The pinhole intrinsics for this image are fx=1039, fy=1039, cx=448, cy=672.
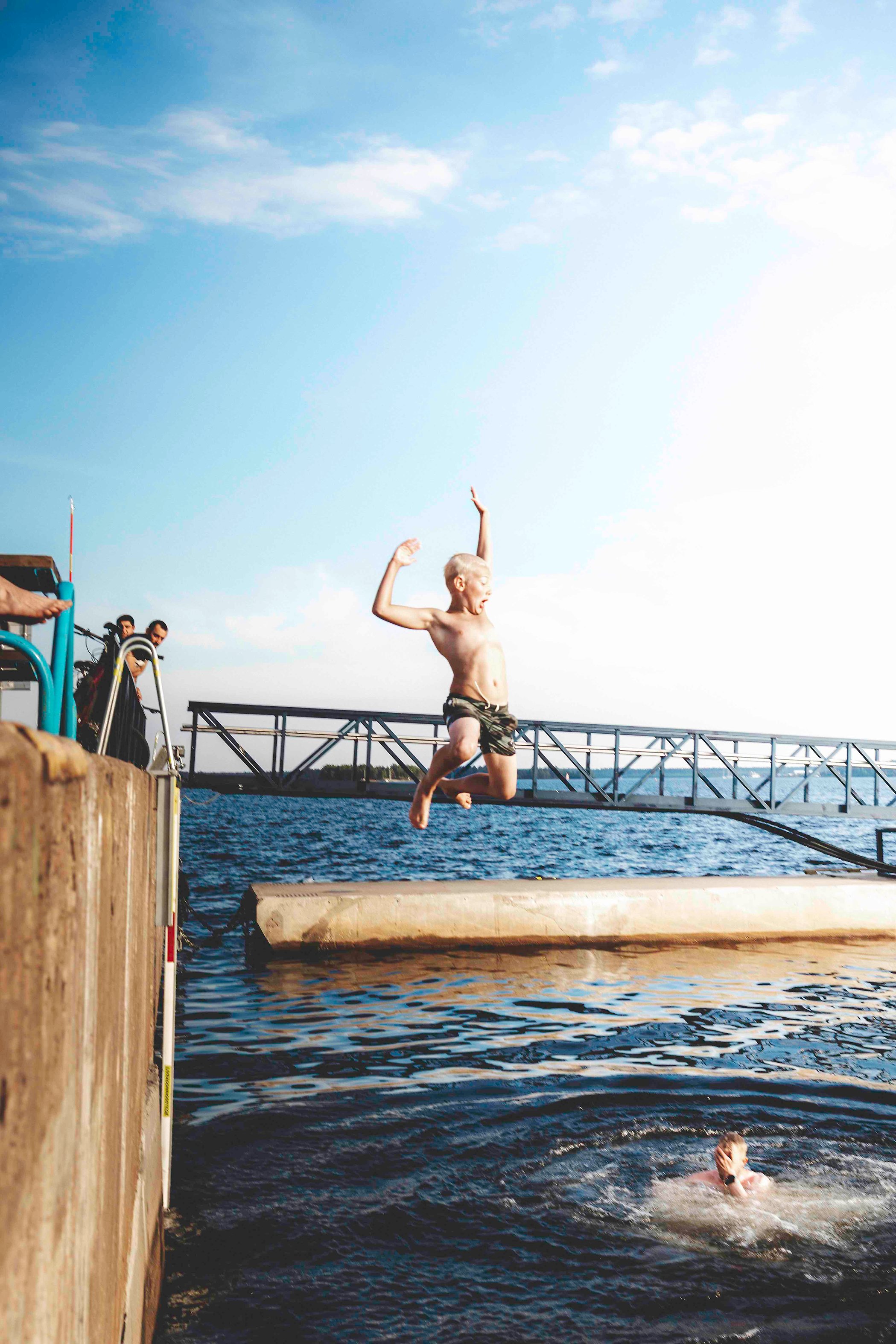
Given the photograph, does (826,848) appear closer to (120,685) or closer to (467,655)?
(467,655)

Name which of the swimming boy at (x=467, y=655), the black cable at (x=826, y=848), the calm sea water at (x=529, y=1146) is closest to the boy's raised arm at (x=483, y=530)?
the swimming boy at (x=467, y=655)

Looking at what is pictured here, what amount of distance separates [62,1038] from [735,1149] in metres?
6.50

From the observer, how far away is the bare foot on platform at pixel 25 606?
306cm

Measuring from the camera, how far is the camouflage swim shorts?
18.5 feet

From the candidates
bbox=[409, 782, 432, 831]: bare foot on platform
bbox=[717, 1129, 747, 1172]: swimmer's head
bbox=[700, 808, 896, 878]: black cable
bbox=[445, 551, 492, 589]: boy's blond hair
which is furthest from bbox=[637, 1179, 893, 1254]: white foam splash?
bbox=[700, 808, 896, 878]: black cable

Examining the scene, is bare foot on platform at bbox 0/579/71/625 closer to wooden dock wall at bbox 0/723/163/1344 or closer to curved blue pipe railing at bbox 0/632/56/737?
curved blue pipe railing at bbox 0/632/56/737

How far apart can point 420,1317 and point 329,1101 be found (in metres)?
3.35

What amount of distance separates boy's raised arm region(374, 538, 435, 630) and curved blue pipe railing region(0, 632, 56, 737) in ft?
7.27

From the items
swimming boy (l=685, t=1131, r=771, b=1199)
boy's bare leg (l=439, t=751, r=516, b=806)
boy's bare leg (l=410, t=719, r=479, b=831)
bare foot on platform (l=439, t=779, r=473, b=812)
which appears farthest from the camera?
swimming boy (l=685, t=1131, r=771, b=1199)

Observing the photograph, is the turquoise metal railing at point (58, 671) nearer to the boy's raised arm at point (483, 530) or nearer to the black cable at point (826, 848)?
the boy's raised arm at point (483, 530)

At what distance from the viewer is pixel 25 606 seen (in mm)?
3135

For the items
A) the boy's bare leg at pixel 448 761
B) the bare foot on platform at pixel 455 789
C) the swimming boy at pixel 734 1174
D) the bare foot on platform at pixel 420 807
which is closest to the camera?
the boy's bare leg at pixel 448 761

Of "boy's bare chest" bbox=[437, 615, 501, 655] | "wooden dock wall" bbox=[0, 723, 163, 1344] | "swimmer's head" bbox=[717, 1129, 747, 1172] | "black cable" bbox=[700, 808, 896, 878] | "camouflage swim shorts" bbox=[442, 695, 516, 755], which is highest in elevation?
"boy's bare chest" bbox=[437, 615, 501, 655]

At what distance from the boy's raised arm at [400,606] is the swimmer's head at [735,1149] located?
13.6 ft
